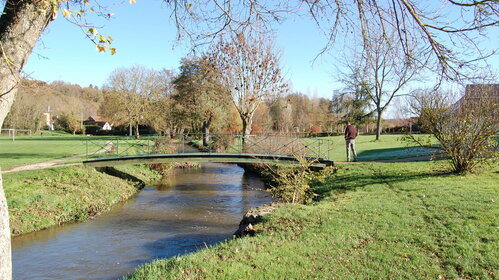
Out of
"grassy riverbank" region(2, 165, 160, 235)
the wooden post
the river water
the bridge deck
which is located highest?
the wooden post

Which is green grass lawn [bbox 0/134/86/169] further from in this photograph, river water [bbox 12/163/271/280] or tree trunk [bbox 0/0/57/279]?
tree trunk [bbox 0/0/57/279]

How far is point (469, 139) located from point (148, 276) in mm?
11013

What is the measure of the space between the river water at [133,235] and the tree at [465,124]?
265 inches

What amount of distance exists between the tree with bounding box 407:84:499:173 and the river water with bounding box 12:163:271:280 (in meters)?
6.72

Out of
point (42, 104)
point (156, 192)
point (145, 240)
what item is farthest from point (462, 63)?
point (42, 104)

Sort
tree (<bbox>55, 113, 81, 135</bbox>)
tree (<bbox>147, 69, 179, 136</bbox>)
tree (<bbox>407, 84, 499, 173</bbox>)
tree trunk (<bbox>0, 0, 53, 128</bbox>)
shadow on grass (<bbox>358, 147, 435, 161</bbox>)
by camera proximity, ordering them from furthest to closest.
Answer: tree (<bbox>55, 113, 81, 135</bbox>), tree (<bbox>147, 69, 179, 136</bbox>), shadow on grass (<bbox>358, 147, 435, 161</bbox>), tree (<bbox>407, 84, 499, 173</bbox>), tree trunk (<bbox>0, 0, 53, 128</bbox>)

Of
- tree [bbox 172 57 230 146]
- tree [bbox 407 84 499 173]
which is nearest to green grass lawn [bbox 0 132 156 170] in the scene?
tree [bbox 172 57 230 146]

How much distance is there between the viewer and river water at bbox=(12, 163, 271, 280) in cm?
791

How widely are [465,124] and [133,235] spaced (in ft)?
36.5

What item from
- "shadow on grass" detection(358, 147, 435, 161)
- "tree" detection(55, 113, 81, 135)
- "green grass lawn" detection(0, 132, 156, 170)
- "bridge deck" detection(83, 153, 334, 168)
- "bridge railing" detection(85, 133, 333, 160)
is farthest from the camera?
"tree" detection(55, 113, 81, 135)

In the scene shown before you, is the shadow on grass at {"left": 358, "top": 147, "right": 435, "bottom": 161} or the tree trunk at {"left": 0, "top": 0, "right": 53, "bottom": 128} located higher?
the tree trunk at {"left": 0, "top": 0, "right": 53, "bottom": 128}

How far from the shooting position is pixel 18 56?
2871 mm

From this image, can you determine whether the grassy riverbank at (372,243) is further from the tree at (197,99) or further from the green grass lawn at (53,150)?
the tree at (197,99)

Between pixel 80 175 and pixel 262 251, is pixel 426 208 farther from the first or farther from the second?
pixel 80 175
